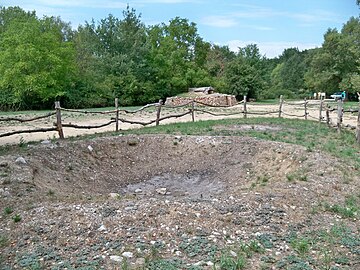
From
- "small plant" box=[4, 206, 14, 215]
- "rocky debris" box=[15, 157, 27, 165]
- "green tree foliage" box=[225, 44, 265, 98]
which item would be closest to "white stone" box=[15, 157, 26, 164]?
"rocky debris" box=[15, 157, 27, 165]

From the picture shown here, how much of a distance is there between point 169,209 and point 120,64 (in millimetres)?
26023

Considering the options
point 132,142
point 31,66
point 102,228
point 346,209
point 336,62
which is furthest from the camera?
point 336,62

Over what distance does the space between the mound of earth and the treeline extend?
686 inches

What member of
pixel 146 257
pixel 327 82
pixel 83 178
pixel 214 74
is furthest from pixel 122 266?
pixel 327 82

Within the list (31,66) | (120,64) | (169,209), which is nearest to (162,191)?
(169,209)

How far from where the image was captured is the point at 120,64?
29.2 meters

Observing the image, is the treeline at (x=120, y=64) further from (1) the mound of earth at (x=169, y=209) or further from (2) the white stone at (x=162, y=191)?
(2) the white stone at (x=162, y=191)

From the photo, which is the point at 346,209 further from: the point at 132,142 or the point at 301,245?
the point at 132,142

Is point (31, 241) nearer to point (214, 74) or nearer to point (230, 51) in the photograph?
point (214, 74)

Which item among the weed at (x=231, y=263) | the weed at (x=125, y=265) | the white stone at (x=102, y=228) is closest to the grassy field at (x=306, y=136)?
the weed at (x=231, y=263)

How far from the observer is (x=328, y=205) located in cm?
507

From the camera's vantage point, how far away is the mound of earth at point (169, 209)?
360cm

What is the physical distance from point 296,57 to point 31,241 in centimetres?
6908

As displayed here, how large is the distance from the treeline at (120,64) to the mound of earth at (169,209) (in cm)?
1741
